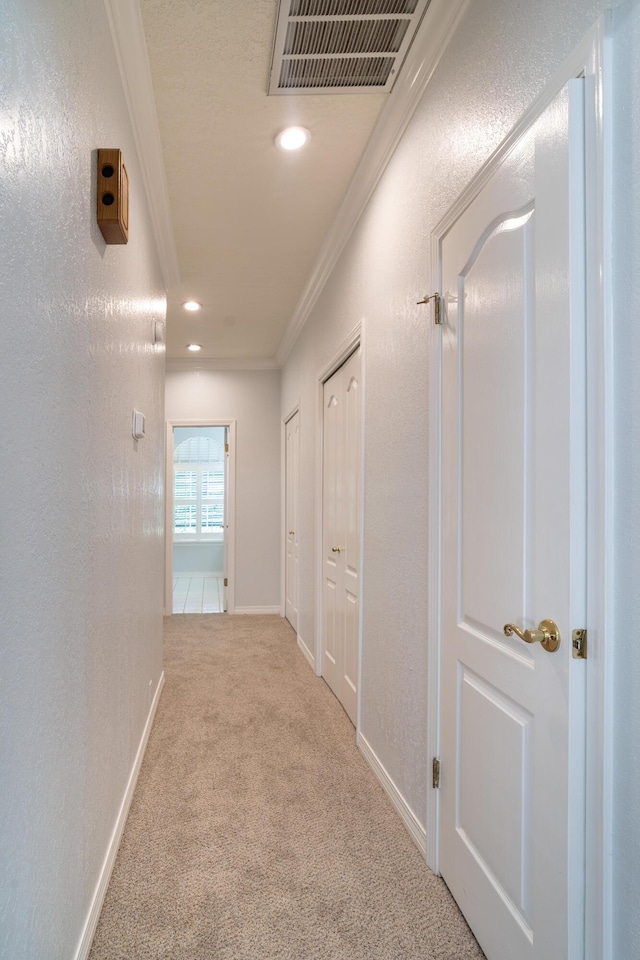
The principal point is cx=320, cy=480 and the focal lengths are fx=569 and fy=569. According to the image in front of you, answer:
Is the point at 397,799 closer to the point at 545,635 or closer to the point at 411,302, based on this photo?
the point at 545,635

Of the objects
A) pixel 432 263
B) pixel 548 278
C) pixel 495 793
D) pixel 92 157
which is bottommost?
pixel 495 793

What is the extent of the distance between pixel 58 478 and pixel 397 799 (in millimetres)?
1719

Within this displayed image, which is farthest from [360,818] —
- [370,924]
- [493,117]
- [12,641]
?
[493,117]

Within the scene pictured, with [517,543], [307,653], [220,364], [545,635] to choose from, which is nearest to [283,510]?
[220,364]

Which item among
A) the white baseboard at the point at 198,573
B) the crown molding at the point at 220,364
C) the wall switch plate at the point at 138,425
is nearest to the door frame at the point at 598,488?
the wall switch plate at the point at 138,425

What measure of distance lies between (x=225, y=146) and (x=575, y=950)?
2.82 meters

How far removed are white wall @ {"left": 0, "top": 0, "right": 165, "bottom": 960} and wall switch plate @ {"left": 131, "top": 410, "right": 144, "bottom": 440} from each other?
0.75ft

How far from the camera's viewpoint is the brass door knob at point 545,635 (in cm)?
111

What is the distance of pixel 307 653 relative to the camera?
4.29 meters

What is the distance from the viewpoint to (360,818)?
2086 mm

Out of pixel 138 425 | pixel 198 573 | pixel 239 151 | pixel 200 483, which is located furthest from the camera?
pixel 200 483

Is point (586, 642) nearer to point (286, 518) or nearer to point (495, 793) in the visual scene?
point (495, 793)

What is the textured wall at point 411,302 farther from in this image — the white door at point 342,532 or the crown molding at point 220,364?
the crown molding at point 220,364

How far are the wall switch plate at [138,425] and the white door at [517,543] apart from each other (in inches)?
48.3
